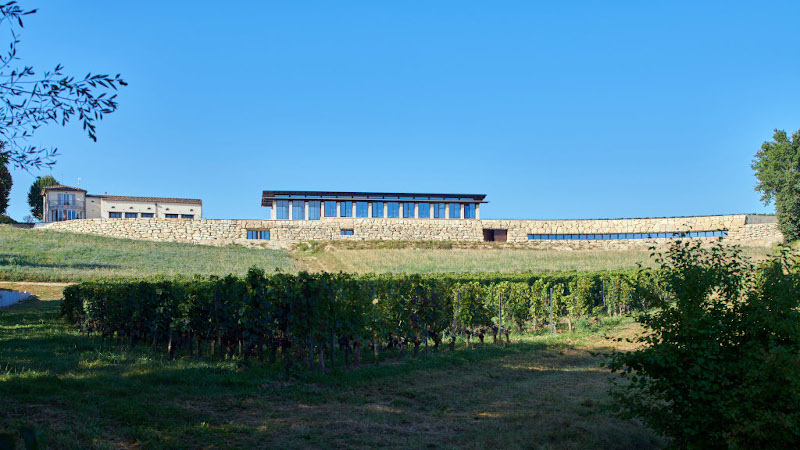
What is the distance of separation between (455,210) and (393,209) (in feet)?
26.2

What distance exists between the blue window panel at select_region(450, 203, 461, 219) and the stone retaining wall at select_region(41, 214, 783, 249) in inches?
121

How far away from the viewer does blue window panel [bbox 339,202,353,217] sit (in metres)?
66.8

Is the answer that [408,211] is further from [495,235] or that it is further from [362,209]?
[495,235]

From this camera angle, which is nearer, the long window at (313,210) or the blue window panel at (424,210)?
the long window at (313,210)

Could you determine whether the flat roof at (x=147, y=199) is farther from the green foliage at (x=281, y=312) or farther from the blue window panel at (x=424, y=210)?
the green foliage at (x=281, y=312)

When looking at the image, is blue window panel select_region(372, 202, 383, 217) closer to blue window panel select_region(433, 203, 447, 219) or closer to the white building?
blue window panel select_region(433, 203, 447, 219)

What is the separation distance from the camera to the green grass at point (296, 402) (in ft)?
25.6

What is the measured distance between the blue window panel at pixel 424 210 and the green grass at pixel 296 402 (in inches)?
2127

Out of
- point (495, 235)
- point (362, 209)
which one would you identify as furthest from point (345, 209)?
point (495, 235)

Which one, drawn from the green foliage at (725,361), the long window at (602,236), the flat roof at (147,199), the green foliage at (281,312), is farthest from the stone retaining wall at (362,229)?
the green foliage at (725,361)

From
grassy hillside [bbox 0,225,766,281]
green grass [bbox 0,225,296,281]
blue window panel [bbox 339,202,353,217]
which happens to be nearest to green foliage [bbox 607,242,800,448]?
green grass [bbox 0,225,296,281]

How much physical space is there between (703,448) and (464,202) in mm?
62864

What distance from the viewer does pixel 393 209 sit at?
67875 mm

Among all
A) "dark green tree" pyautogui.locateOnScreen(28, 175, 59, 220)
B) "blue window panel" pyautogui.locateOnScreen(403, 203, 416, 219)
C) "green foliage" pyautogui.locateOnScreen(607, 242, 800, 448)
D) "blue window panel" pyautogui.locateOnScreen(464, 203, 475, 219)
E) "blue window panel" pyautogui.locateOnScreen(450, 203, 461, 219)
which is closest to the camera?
"green foliage" pyautogui.locateOnScreen(607, 242, 800, 448)
